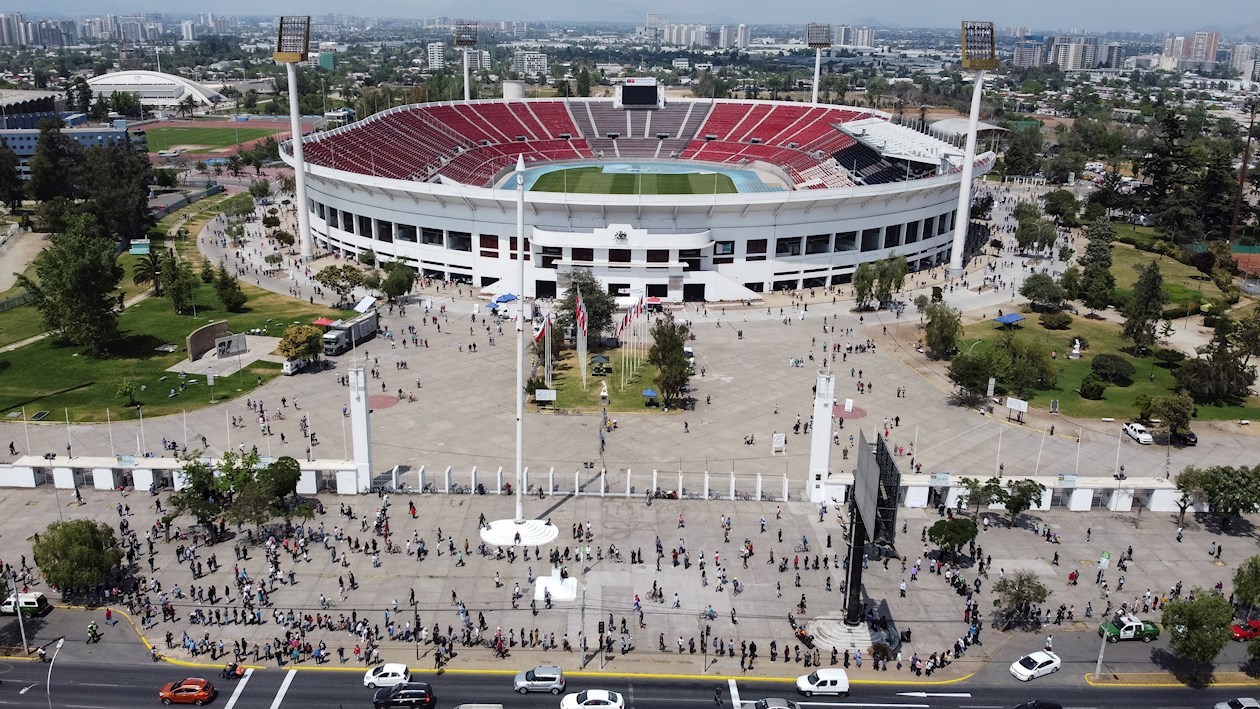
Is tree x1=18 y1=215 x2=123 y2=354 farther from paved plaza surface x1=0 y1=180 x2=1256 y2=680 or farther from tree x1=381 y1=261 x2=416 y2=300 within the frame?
tree x1=381 y1=261 x2=416 y2=300

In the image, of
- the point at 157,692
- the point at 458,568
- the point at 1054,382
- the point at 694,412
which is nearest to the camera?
the point at 157,692

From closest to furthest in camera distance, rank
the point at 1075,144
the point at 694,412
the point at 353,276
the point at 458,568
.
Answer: the point at 458,568
the point at 694,412
the point at 353,276
the point at 1075,144

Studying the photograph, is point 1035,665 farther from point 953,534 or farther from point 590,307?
point 590,307

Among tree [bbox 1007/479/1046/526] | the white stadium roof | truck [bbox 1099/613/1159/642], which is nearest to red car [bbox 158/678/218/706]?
truck [bbox 1099/613/1159/642]

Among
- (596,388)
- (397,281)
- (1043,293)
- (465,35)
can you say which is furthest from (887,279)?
(465,35)

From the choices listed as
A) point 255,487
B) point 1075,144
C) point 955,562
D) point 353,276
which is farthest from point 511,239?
point 1075,144

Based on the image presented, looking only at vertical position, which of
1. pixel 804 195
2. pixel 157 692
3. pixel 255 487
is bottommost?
pixel 157 692

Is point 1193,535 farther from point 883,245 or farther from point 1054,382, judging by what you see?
point 883,245
